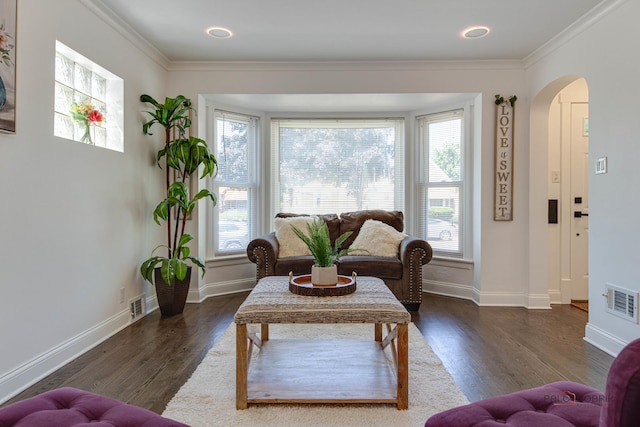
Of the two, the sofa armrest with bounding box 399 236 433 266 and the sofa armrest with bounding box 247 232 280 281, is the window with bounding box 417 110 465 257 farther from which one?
the sofa armrest with bounding box 247 232 280 281

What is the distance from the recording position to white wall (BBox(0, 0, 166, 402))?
79.8 inches

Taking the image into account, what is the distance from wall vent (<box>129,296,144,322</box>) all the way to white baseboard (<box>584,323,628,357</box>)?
3.74 m

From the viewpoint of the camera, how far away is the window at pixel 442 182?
4.35 m

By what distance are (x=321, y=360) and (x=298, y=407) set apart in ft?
1.38

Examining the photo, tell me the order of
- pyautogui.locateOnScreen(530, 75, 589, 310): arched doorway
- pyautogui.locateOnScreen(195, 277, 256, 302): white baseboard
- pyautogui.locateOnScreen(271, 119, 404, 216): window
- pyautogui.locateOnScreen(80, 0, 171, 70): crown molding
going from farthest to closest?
pyautogui.locateOnScreen(271, 119, 404, 216): window, pyautogui.locateOnScreen(195, 277, 256, 302): white baseboard, pyautogui.locateOnScreen(530, 75, 589, 310): arched doorway, pyautogui.locateOnScreen(80, 0, 171, 70): crown molding

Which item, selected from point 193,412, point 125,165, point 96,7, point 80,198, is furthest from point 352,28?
point 193,412

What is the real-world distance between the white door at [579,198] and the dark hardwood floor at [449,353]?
435mm

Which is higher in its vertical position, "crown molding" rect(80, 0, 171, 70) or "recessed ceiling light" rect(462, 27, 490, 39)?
"recessed ceiling light" rect(462, 27, 490, 39)

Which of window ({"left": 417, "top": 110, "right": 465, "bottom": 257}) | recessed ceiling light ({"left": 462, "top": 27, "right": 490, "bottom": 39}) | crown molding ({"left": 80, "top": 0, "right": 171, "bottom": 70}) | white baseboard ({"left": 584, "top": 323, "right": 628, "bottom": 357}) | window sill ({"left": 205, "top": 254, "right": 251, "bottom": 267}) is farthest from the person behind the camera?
window ({"left": 417, "top": 110, "right": 465, "bottom": 257})

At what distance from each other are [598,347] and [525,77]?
104 inches

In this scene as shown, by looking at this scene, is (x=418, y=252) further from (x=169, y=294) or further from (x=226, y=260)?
(x=169, y=294)

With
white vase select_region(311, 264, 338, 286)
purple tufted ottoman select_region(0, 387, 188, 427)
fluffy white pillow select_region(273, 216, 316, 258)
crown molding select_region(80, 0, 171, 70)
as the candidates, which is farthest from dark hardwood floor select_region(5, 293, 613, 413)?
crown molding select_region(80, 0, 171, 70)

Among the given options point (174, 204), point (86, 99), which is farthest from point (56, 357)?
point (86, 99)

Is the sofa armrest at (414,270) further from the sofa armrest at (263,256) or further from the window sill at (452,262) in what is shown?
the sofa armrest at (263,256)
